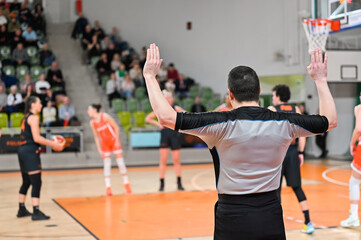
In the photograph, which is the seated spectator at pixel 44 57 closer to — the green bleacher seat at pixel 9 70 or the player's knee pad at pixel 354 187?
the green bleacher seat at pixel 9 70

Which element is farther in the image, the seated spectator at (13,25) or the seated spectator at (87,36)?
the seated spectator at (87,36)

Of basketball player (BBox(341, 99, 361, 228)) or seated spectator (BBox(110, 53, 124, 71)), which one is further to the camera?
seated spectator (BBox(110, 53, 124, 71))

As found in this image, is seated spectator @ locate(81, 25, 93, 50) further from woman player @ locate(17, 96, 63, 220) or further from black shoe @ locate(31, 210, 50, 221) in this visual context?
black shoe @ locate(31, 210, 50, 221)

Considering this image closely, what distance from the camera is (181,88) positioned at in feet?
61.0

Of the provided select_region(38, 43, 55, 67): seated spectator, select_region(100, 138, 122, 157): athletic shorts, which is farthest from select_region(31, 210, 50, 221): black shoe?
select_region(38, 43, 55, 67): seated spectator

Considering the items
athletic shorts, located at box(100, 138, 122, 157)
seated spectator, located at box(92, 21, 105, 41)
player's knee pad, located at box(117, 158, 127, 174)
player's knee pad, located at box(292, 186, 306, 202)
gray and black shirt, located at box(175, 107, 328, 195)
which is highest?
seated spectator, located at box(92, 21, 105, 41)

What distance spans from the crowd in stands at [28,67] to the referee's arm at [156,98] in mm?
11828

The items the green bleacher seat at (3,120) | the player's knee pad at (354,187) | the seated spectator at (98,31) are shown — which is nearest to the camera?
the player's knee pad at (354,187)

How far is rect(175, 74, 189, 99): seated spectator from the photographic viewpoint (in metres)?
18.5

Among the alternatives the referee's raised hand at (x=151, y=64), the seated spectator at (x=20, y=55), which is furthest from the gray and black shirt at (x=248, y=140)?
the seated spectator at (x=20, y=55)

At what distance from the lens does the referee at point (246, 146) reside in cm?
260

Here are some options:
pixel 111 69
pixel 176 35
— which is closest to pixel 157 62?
pixel 111 69

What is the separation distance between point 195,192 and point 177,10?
12.3 meters

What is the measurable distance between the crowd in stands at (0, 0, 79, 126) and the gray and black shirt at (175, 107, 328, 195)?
12.0 metres
